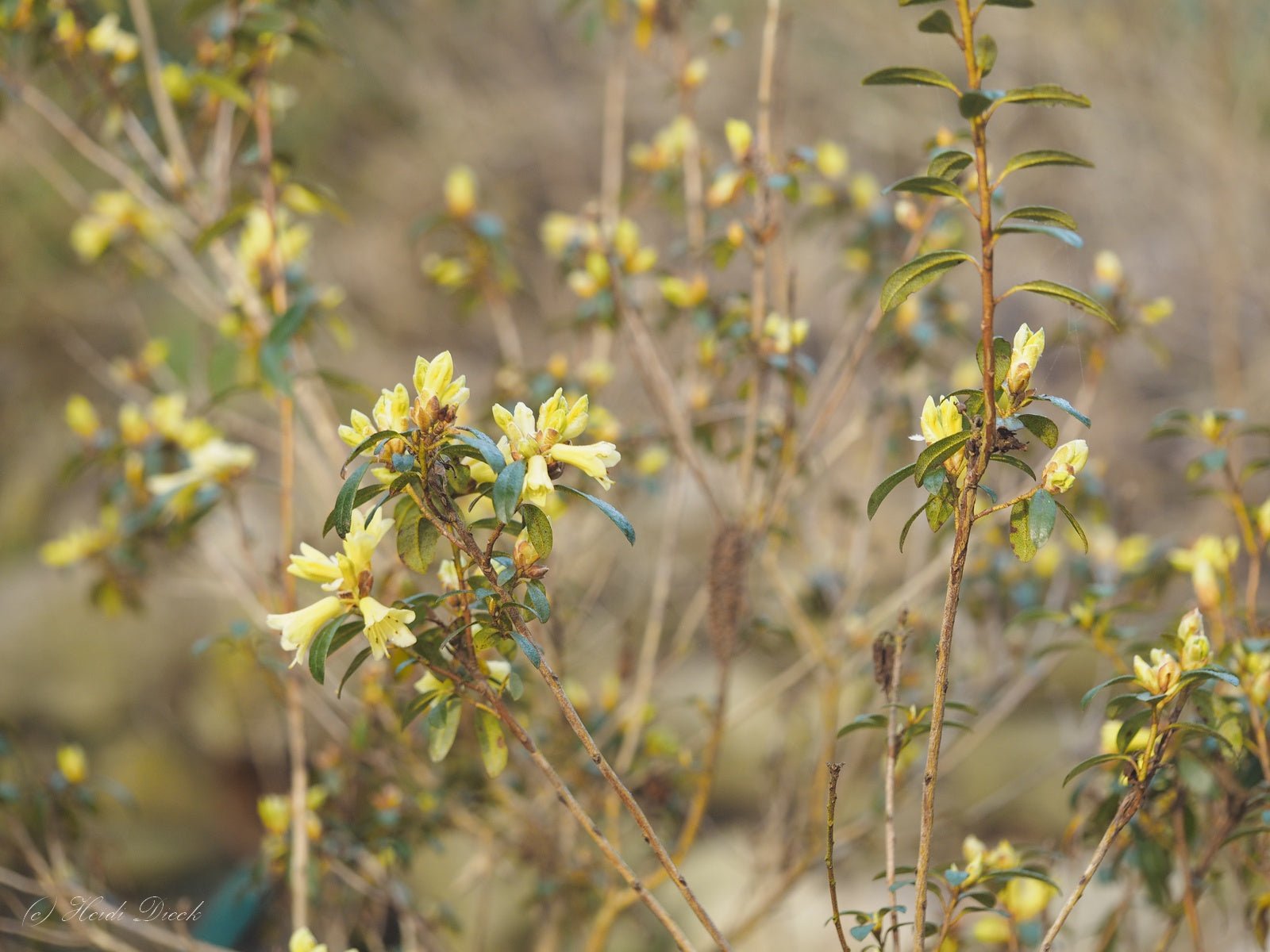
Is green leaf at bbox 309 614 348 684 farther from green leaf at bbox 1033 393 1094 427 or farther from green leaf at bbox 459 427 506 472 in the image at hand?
green leaf at bbox 1033 393 1094 427

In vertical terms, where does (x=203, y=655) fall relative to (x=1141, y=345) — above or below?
below

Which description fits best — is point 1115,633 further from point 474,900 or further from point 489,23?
point 489,23

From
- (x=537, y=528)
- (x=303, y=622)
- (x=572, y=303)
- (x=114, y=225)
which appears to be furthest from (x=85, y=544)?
(x=572, y=303)

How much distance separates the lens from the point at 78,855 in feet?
6.42

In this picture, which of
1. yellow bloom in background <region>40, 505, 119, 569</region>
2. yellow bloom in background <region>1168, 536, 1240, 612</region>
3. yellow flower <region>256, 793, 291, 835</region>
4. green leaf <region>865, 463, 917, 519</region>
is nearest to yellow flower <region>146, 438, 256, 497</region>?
yellow bloom in background <region>40, 505, 119, 569</region>

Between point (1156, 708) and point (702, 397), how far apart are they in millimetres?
901

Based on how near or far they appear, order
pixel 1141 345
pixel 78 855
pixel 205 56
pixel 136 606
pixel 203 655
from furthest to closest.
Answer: pixel 1141 345
pixel 203 655
pixel 78 855
pixel 136 606
pixel 205 56

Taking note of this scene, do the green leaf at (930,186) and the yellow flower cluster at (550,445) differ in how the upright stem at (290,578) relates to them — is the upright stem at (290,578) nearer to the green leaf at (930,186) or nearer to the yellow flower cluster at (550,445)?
the yellow flower cluster at (550,445)

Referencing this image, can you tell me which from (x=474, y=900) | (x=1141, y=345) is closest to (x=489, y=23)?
(x=1141, y=345)

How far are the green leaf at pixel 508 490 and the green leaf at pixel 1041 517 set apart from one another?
0.33 meters

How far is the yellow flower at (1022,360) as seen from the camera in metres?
0.61

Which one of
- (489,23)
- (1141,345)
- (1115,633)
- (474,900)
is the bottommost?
(474,900)

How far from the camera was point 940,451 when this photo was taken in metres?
0.61

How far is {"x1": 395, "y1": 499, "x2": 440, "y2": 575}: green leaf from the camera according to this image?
70 centimetres
